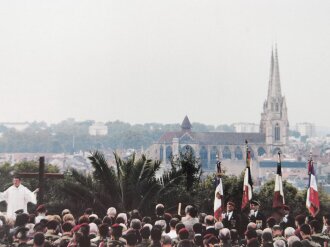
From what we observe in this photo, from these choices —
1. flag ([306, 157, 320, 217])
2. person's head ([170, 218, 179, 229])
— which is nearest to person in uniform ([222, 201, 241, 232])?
person's head ([170, 218, 179, 229])

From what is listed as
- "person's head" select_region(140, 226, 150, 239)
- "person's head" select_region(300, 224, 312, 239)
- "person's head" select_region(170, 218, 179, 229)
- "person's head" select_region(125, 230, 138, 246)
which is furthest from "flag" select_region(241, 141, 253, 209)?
"person's head" select_region(125, 230, 138, 246)

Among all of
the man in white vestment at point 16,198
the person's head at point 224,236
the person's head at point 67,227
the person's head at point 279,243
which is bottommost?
the person's head at point 279,243

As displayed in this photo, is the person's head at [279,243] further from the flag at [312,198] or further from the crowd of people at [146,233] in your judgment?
the flag at [312,198]

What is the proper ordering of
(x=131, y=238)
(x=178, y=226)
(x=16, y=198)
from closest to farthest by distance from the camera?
(x=131, y=238)
(x=178, y=226)
(x=16, y=198)

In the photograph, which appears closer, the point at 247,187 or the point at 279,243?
the point at 279,243

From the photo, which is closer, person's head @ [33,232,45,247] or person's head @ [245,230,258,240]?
person's head @ [33,232,45,247]

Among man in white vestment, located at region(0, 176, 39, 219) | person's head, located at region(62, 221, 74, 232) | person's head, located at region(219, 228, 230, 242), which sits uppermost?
man in white vestment, located at region(0, 176, 39, 219)

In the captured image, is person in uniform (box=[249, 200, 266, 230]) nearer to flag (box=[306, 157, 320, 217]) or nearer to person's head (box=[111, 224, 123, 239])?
flag (box=[306, 157, 320, 217])

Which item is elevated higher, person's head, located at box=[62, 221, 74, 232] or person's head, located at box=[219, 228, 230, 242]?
person's head, located at box=[62, 221, 74, 232]

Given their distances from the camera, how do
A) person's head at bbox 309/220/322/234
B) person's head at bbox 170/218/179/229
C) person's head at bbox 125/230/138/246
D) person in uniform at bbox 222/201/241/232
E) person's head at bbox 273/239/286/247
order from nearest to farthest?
person's head at bbox 125/230/138/246 < person's head at bbox 273/239/286/247 < person's head at bbox 170/218/179/229 < person's head at bbox 309/220/322/234 < person in uniform at bbox 222/201/241/232

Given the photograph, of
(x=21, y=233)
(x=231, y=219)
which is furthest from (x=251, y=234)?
(x=231, y=219)

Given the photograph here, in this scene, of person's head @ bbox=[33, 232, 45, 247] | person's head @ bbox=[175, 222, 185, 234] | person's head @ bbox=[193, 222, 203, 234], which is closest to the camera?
person's head @ bbox=[33, 232, 45, 247]

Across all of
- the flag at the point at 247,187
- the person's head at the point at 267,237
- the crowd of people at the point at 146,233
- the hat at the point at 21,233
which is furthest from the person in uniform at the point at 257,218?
the hat at the point at 21,233

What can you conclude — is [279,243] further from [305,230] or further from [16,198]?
[16,198]
